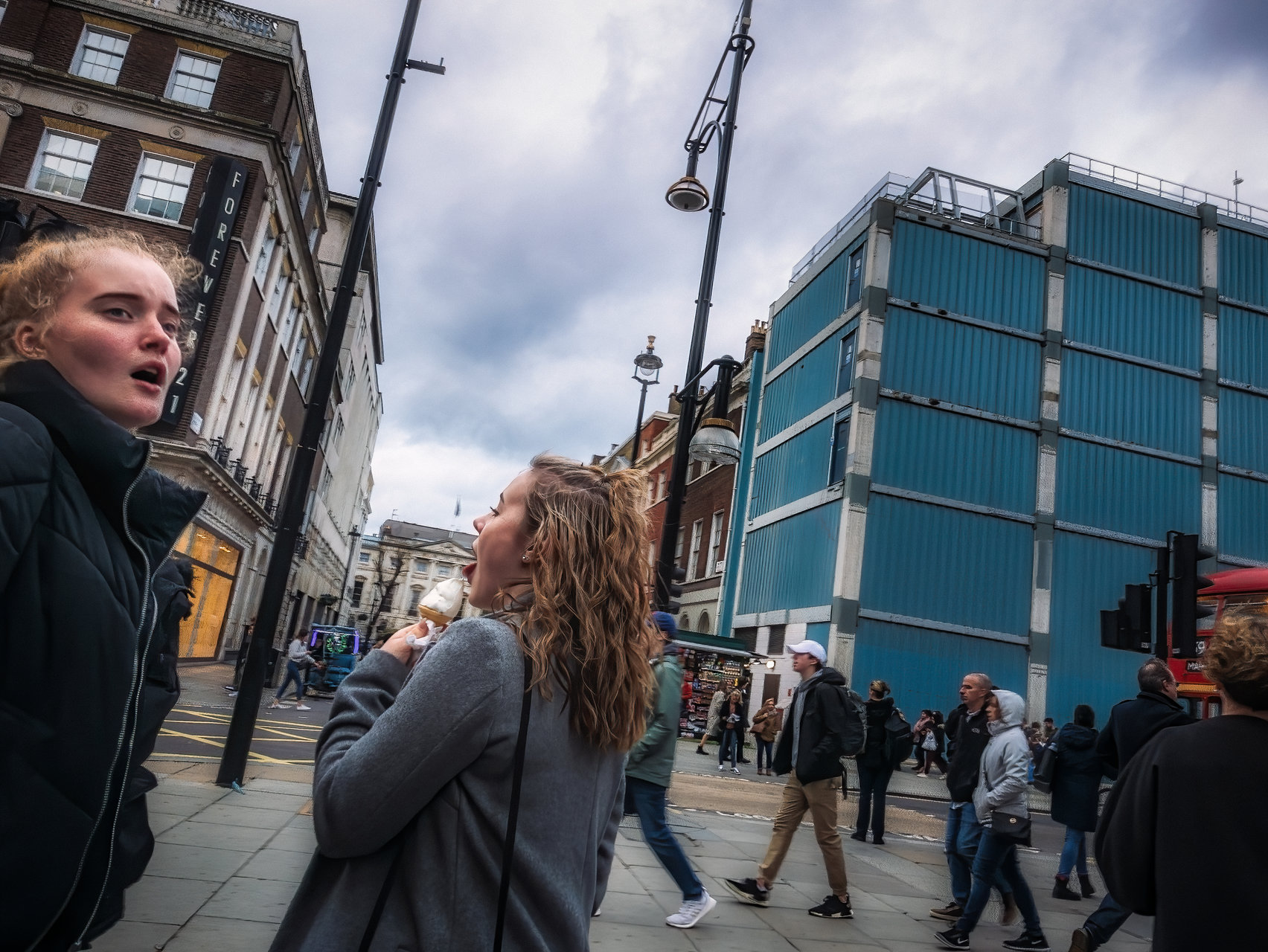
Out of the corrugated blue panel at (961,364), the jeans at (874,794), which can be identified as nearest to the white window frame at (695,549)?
the corrugated blue panel at (961,364)

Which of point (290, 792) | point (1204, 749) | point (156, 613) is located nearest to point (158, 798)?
point (290, 792)

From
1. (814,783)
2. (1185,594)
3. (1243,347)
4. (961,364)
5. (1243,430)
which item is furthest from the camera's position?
(1243,347)

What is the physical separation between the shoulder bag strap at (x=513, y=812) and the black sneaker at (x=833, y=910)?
5.70m

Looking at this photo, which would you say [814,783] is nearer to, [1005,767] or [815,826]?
[815,826]

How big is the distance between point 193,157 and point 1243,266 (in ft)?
106

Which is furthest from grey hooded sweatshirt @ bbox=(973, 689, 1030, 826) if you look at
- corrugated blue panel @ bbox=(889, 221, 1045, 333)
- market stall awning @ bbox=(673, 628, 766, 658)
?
corrugated blue panel @ bbox=(889, 221, 1045, 333)

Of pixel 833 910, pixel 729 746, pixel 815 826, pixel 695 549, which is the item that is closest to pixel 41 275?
pixel 815 826

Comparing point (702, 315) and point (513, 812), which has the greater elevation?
point (702, 315)

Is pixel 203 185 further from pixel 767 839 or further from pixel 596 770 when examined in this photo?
pixel 596 770

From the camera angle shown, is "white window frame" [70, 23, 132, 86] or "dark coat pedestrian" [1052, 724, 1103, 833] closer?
"dark coat pedestrian" [1052, 724, 1103, 833]

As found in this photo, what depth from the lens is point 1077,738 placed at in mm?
8008

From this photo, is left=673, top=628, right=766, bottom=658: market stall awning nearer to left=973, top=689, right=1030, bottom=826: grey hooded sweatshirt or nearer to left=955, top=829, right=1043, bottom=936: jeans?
left=973, top=689, right=1030, bottom=826: grey hooded sweatshirt

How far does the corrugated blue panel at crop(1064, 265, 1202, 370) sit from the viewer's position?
26.2m

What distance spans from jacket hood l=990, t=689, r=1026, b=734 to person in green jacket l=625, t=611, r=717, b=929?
2464 millimetres
